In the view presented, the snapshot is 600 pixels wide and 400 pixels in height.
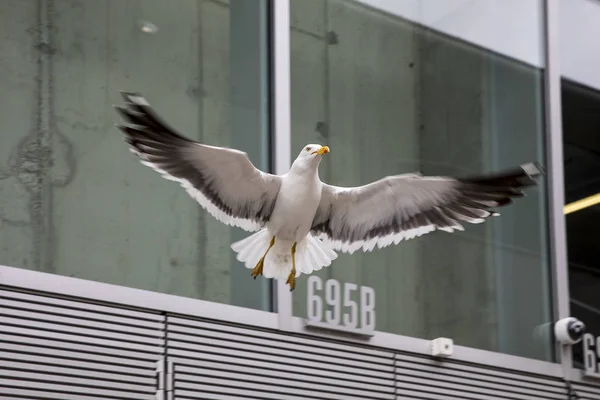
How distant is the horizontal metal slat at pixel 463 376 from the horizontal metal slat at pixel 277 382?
245mm

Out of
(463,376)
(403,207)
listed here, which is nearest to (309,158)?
(403,207)

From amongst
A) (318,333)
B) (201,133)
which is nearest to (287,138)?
(201,133)

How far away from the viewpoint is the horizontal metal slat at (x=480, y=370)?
736cm

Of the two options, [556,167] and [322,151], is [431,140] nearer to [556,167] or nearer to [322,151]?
[556,167]

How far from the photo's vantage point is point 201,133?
705 centimetres

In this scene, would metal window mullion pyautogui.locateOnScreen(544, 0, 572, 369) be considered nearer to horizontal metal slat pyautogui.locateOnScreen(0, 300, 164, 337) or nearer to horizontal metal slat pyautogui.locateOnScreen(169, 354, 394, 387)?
horizontal metal slat pyautogui.locateOnScreen(169, 354, 394, 387)

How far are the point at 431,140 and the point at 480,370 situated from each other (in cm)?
162

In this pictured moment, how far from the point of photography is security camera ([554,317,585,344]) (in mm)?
8172

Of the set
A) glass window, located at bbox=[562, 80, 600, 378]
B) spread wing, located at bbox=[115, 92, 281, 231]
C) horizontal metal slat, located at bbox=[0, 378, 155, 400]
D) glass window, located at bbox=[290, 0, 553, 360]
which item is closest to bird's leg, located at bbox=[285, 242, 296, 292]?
spread wing, located at bbox=[115, 92, 281, 231]

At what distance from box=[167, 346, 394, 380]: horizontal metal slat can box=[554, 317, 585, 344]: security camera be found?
1.56 m

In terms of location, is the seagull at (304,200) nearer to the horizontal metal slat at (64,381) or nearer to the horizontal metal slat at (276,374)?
the horizontal metal slat at (276,374)

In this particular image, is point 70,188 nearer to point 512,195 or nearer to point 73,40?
point 73,40

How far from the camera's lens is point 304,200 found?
627 centimetres

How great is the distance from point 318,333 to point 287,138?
45.2 inches
